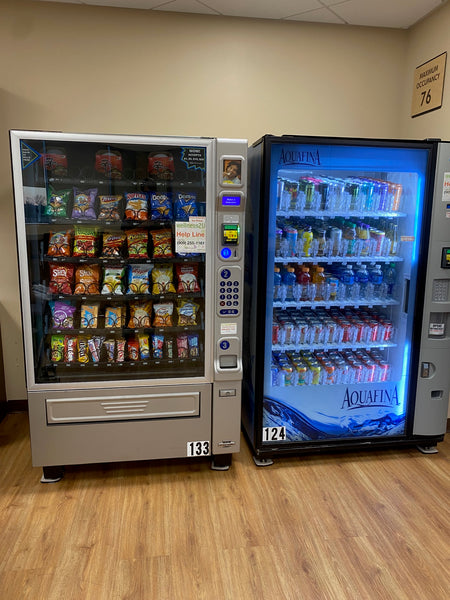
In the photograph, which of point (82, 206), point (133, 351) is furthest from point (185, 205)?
point (133, 351)

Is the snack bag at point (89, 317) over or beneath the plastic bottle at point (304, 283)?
beneath

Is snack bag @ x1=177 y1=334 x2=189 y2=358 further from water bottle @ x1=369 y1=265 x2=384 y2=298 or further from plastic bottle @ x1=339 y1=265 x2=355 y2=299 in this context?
water bottle @ x1=369 y1=265 x2=384 y2=298

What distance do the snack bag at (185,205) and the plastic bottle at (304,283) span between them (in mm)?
806

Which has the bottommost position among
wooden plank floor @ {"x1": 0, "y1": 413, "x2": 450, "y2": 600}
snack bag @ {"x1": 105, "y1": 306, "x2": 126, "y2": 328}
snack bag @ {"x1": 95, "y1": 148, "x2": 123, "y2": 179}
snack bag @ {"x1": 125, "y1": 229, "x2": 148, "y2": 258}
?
wooden plank floor @ {"x1": 0, "y1": 413, "x2": 450, "y2": 600}

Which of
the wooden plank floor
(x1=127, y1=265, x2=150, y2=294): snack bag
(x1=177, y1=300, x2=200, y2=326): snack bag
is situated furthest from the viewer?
(x1=177, y1=300, x2=200, y2=326): snack bag

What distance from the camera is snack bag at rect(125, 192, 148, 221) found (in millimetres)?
2520

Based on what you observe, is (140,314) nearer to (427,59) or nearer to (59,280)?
(59,280)

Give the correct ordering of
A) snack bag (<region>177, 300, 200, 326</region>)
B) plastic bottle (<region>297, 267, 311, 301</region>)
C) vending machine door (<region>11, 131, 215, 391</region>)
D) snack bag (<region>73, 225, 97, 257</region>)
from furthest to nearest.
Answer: plastic bottle (<region>297, 267, 311, 301</region>), snack bag (<region>177, 300, 200, 326</region>), snack bag (<region>73, 225, 97, 257</region>), vending machine door (<region>11, 131, 215, 391</region>)

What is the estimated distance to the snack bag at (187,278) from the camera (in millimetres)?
2643

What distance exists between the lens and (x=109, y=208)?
8.32 feet

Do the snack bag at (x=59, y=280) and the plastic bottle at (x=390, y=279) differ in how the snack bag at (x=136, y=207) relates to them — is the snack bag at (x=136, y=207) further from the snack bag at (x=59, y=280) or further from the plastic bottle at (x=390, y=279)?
the plastic bottle at (x=390, y=279)

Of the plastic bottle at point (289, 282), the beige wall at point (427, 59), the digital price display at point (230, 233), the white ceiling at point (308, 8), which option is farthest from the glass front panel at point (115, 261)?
the beige wall at point (427, 59)

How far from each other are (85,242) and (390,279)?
1980 millimetres

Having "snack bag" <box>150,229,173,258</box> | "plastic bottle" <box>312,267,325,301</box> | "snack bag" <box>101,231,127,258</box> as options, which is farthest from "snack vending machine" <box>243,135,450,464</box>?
"snack bag" <box>101,231,127,258</box>
